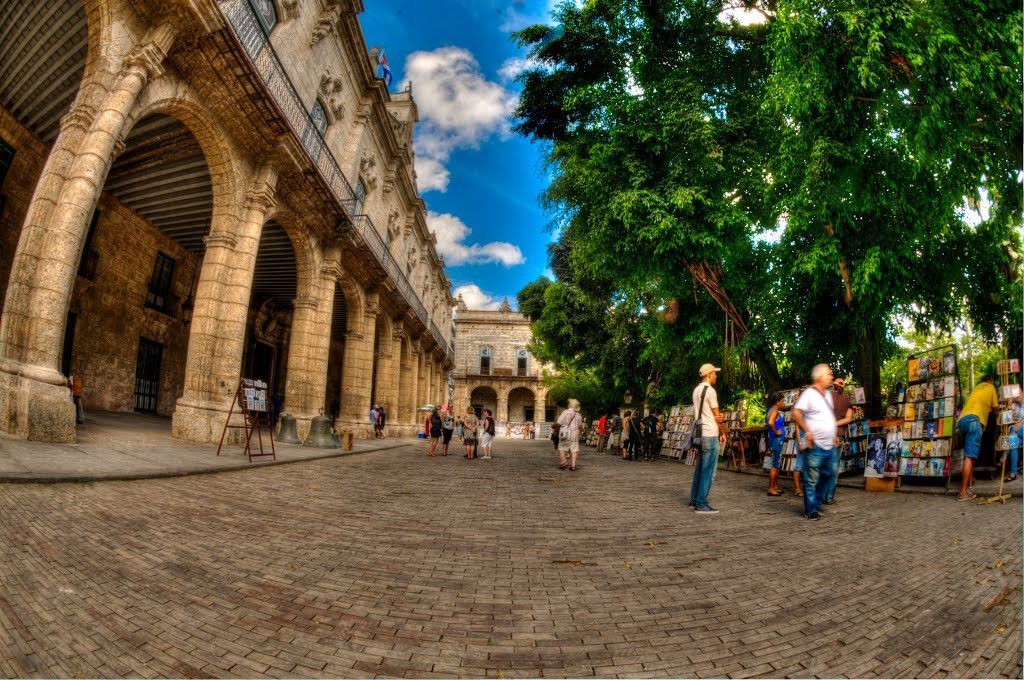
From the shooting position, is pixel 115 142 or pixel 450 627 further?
pixel 115 142

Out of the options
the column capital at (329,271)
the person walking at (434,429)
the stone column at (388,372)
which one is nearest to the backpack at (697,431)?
the person walking at (434,429)

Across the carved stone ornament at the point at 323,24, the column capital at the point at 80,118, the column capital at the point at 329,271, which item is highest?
the carved stone ornament at the point at 323,24

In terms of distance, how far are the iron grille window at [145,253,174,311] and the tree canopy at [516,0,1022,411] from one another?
1296 cm

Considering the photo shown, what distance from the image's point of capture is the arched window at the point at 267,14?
11.3 meters

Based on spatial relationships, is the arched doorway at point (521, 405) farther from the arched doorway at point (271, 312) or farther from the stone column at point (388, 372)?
the arched doorway at point (271, 312)

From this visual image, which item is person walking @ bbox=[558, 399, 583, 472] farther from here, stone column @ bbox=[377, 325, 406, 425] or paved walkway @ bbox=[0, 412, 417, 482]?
stone column @ bbox=[377, 325, 406, 425]

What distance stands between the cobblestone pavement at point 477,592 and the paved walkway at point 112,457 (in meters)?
0.36

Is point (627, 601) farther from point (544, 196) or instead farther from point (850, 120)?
point (544, 196)

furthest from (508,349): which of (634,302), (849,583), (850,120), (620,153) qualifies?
(849,583)

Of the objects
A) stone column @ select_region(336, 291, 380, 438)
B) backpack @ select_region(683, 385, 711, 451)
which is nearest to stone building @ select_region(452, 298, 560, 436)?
stone column @ select_region(336, 291, 380, 438)

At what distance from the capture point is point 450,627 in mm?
2215

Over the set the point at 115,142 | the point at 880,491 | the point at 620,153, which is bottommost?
the point at 880,491

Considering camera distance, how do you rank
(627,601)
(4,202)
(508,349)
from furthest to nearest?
(508,349)
(4,202)
(627,601)

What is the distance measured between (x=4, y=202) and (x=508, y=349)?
4306 centimetres
